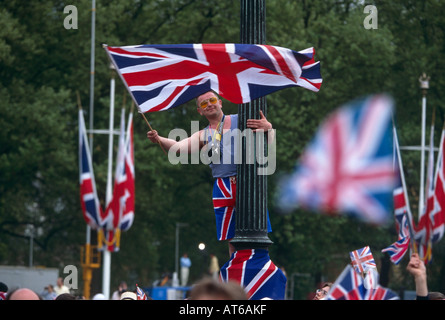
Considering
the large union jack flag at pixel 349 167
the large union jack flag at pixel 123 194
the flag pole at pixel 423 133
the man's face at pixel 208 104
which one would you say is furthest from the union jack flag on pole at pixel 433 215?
the man's face at pixel 208 104

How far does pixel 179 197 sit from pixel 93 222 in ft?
31.6

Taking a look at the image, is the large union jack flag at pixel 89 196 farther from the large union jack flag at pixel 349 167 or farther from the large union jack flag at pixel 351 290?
the large union jack flag at pixel 351 290

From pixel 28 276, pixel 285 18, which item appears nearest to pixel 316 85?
pixel 28 276

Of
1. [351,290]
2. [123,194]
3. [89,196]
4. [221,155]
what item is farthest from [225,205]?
[89,196]

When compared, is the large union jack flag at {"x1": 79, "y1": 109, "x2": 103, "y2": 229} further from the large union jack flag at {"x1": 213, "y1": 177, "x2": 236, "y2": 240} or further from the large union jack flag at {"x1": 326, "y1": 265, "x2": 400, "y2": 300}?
the large union jack flag at {"x1": 326, "y1": 265, "x2": 400, "y2": 300}

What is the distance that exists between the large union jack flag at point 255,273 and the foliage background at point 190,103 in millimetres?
23633

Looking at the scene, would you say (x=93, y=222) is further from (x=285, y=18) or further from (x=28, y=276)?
(x=285, y=18)

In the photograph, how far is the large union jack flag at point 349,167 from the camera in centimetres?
3158

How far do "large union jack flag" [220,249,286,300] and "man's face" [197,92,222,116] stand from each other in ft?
4.12

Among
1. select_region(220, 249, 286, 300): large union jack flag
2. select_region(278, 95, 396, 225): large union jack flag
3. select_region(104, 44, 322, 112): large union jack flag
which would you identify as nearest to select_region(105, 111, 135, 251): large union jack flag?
select_region(278, 95, 396, 225): large union jack flag

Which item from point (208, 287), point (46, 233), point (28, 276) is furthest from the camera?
point (46, 233)

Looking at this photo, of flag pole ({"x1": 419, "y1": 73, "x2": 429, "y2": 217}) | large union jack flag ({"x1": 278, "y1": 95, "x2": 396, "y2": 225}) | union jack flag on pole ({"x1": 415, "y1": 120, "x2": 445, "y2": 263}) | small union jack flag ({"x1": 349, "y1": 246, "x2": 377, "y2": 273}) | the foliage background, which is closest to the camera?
small union jack flag ({"x1": 349, "y1": 246, "x2": 377, "y2": 273})

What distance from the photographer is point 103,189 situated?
3353cm

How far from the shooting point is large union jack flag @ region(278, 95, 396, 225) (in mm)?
31578
